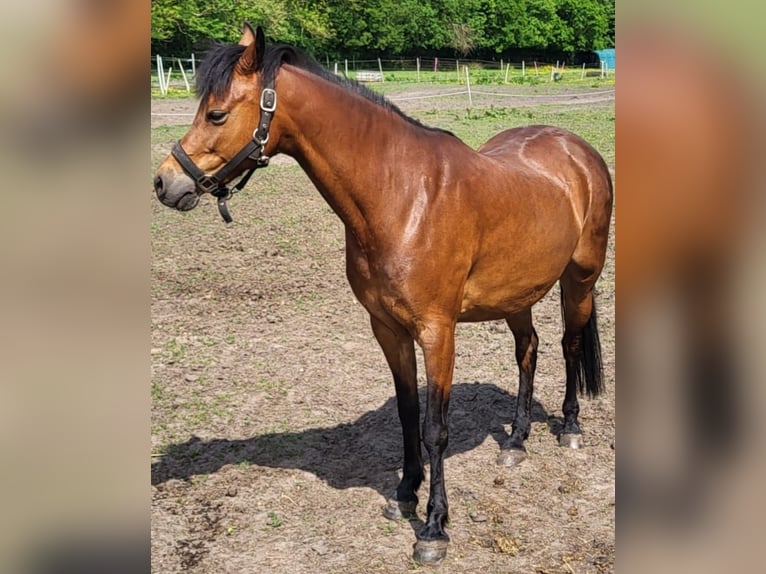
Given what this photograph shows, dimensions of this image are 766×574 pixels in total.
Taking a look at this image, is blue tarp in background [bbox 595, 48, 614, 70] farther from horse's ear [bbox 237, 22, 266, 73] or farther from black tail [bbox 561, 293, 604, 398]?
horse's ear [bbox 237, 22, 266, 73]

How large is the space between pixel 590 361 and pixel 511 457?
0.90m

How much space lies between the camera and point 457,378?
17.6ft

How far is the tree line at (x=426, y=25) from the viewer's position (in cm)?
3991

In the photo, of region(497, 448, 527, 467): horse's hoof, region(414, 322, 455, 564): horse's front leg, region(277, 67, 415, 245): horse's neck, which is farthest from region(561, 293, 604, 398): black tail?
region(277, 67, 415, 245): horse's neck

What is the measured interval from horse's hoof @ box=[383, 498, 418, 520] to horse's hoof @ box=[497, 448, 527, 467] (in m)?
0.73

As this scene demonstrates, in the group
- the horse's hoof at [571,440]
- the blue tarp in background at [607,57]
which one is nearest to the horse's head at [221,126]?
the horse's hoof at [571,440]

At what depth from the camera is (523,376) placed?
446cm

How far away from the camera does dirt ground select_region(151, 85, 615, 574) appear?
339 centimetres

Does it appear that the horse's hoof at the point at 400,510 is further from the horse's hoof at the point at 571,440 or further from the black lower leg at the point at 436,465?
the horse's hoof at the point at 571,440

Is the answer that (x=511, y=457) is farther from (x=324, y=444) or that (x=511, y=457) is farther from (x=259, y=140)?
(x=259, y=140)

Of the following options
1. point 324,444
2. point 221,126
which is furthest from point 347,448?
point 221,126
